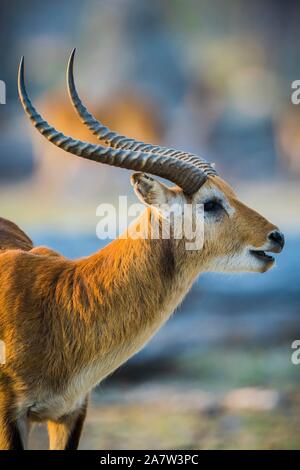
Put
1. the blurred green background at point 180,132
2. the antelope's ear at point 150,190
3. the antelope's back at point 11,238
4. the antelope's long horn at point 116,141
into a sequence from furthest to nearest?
the blurred green background at point 180,132, the antelope's back at point 11,238, the antelope's long horn at point 116,141, the antelope's ear at point 150,190

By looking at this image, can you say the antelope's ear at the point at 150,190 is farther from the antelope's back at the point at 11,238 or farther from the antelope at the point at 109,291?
the antelope's back at the point at 11,238

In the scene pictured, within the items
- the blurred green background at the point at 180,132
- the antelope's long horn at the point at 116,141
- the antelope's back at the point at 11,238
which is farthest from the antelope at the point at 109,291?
the blurred green background at the point at 180,132

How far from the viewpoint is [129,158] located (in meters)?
4.67

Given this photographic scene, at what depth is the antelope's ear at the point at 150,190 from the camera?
183 inches

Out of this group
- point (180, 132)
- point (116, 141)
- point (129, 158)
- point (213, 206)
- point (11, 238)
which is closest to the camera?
point (129, 158)

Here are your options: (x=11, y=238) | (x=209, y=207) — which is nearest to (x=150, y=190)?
(x=209, y=207)

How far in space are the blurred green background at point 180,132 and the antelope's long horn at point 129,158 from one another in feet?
13.1

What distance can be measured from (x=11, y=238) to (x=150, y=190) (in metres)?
1.75

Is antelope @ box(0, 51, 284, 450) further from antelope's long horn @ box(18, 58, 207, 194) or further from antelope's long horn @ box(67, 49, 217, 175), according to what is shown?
antelope's long horn @ box(67, 49, 217, 175)

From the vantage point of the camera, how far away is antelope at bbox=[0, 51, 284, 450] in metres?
4.71

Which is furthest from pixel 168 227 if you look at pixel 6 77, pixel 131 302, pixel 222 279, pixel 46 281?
pixel 6 77

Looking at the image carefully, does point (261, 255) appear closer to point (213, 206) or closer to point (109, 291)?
point (213, 206)
